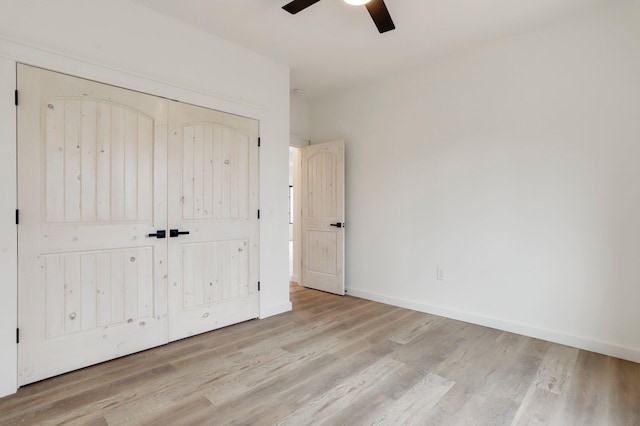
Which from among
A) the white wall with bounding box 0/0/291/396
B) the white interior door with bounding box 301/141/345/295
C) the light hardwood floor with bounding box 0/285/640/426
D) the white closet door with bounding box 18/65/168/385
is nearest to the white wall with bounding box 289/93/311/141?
the white interior door with bounding box 301/141/345/295

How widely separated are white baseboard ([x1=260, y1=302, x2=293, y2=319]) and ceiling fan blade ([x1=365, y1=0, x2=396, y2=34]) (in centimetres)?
288

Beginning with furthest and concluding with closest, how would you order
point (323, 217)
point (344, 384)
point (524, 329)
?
point (323, 217) → point (524, 329) → point (344, 384)

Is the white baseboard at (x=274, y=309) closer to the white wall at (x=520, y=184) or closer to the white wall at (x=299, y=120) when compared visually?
the white wall at (x=520, y=184)

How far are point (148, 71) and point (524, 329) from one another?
4075 mm

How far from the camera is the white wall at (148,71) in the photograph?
208cm

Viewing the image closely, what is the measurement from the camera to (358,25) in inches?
116

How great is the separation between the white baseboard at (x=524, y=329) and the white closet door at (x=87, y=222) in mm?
2626

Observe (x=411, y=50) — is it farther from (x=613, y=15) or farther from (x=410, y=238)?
(x=410, y=238)

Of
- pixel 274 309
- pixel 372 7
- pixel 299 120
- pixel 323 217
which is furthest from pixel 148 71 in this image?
pixel 323 217

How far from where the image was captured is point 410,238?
3.89 metres

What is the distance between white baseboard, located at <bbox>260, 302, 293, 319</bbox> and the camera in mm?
3526

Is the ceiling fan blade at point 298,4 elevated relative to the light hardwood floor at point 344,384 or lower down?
elevated

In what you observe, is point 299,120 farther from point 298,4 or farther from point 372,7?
point 372,7

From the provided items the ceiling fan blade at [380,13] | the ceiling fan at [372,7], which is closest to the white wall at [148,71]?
the ceiling fan at [372,7]
